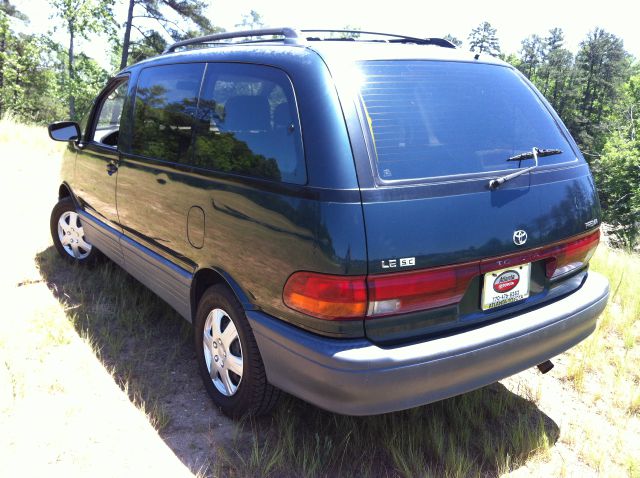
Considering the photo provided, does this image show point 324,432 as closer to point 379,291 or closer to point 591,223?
point 379,291

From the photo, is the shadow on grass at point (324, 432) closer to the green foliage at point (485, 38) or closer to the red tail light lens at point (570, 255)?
the red tail light lens at point (570, 255)

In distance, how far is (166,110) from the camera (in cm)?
344

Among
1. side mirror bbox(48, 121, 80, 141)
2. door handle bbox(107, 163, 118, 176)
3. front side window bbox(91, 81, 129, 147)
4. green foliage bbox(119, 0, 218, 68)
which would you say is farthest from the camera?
green foliage bbox(119, 0, 218, 68)

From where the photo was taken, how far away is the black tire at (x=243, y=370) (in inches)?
104

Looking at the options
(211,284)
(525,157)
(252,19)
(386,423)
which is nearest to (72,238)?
(211,284)

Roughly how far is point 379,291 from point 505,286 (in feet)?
2.33

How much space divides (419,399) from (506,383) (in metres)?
1.41

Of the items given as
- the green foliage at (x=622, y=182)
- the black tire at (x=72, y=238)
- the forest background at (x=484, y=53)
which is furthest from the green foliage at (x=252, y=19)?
the black tire at (x=72, y=238)

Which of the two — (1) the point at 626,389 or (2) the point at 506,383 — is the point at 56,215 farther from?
(1) the point at 626,389

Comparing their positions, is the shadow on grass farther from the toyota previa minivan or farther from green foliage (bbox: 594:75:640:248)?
green foliage (bbox: 594:75:640:248)

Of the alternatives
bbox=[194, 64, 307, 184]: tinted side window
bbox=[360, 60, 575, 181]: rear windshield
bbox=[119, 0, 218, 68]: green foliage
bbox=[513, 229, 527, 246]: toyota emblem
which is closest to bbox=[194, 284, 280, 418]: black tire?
bbox=[194, 64, 307, 184]: tinted side window

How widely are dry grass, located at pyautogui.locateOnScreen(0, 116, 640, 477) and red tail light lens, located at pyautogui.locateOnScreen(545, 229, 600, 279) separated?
86 centimetres

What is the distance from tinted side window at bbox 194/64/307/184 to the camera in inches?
94.6

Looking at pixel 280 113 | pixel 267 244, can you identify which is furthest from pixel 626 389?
pixel 280 113
